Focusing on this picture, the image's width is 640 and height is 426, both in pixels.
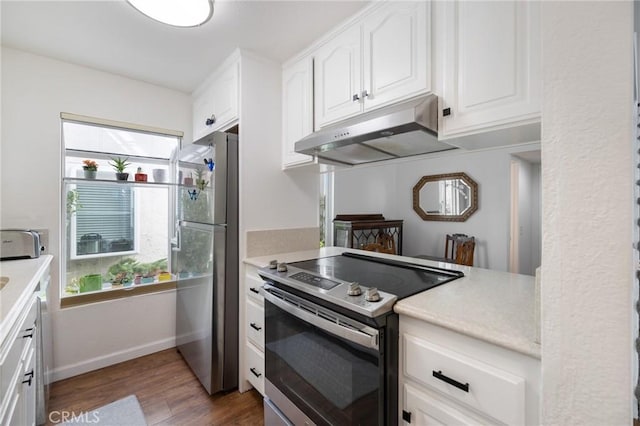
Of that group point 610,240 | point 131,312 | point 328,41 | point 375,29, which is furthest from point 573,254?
point 131,312

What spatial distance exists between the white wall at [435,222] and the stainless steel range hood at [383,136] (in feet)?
1.21

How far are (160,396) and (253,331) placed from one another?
769 mm

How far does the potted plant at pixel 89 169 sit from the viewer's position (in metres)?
2.25

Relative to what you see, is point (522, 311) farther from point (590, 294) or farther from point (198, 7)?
point (198, 7)

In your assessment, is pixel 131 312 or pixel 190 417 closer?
pixel 190 417

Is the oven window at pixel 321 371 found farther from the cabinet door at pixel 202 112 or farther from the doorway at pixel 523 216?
the doorway at pixel 523 216

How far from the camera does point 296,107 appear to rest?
77.7 inches

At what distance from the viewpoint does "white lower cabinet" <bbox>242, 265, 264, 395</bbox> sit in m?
1.75

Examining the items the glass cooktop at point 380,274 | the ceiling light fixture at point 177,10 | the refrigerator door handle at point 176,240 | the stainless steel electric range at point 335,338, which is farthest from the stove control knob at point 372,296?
the refrigerator door handle at point 176,240

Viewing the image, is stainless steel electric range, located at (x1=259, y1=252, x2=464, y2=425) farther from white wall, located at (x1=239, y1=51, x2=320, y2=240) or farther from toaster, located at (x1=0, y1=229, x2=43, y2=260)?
toaster, located at (x1=0, y1=229, x2=43, y2=260)

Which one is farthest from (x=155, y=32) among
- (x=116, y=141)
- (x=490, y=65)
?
(x=490, y=65)

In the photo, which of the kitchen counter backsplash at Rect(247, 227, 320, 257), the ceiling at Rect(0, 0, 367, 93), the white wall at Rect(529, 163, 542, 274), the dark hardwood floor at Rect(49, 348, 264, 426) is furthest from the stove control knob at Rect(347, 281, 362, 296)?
the white wall at Rect(529, 163, 542, 274)

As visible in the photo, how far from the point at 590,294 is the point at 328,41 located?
1719 millimetres

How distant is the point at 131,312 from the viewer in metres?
2.39
